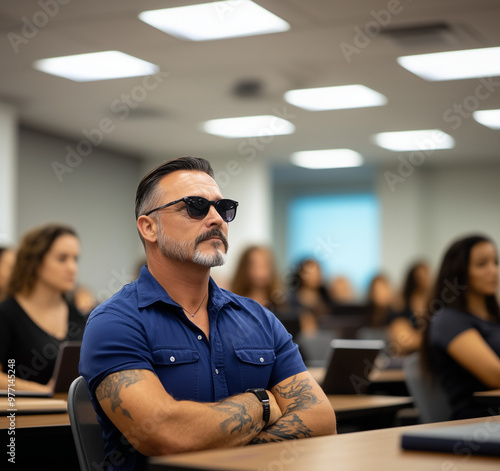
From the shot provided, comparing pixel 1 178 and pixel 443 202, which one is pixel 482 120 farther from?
pixel 1 178

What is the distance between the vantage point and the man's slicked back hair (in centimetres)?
209

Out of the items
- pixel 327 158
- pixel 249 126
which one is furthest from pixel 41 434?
pixel 327 158

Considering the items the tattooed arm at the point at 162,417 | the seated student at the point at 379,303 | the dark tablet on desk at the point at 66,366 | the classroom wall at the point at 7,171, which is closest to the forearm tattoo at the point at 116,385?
the tattooed arm at the point at 162,417

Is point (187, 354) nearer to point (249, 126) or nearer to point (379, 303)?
point (379, 303)

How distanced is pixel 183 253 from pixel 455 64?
4842 millimetres

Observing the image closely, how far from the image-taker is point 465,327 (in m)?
3.30

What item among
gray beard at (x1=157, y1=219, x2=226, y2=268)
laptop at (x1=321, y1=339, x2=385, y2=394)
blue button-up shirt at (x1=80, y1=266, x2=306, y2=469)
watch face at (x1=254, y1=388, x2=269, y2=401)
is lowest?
laptop at (x1=321, y1=339, x2=385, y2=394)

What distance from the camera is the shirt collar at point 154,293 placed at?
6.26 feet

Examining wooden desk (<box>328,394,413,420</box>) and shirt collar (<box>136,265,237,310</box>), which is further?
wooden desk (<box>328,394,413,420</box>)

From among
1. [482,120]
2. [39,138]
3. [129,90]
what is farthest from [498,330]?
[39,138]

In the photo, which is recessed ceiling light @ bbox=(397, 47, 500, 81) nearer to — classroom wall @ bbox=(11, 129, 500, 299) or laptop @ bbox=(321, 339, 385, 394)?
classroom wall @ bbox=(11, 129, 500, 299)

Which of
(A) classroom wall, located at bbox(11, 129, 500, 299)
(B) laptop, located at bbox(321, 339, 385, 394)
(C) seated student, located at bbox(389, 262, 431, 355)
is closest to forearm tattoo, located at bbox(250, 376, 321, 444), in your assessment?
(B) laptop, located at bbox(321, 339, 385, 394)

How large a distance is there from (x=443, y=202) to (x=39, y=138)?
19.7ft

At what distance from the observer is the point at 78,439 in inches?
71.2
